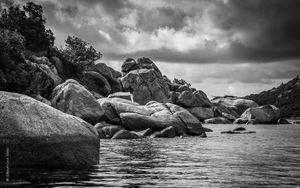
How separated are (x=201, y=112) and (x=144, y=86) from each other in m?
15.1

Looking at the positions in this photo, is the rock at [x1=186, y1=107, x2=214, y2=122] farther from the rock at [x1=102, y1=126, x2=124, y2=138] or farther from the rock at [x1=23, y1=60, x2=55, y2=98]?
the rock at [x1=102, y1=126, x2=124, y2=138]

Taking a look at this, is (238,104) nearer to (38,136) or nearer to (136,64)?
(136,64)

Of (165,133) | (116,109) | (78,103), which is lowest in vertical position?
(165,133)

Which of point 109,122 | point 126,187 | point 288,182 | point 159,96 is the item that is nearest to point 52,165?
point 126,187

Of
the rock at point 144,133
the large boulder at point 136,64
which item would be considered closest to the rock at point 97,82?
the large boulder at point 136,64

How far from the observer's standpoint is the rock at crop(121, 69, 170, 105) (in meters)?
81.6

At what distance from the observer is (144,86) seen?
82375mm

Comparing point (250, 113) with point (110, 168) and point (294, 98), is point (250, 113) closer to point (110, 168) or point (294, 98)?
point (110, 168)

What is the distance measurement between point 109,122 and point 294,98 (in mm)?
147358

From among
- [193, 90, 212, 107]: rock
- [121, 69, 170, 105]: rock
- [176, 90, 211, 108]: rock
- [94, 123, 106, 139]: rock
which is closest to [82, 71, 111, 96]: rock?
[121, 69, 170, 105]: rock

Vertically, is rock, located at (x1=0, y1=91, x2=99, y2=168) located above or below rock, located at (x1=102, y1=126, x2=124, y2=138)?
below

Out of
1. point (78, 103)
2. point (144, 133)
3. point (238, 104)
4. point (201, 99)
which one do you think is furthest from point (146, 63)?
point (78, 103)

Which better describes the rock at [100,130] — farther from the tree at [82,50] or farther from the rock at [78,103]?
the tree at [82,50]

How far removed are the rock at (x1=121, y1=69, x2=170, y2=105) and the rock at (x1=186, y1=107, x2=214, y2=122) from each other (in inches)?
289
